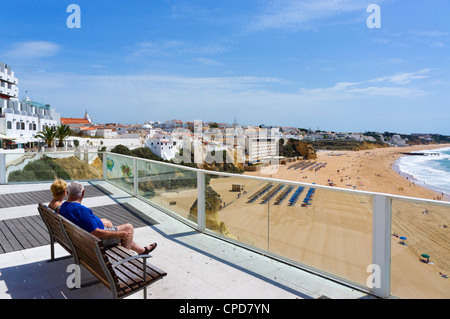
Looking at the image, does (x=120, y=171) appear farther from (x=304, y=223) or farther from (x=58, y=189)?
(x=304, y=223)

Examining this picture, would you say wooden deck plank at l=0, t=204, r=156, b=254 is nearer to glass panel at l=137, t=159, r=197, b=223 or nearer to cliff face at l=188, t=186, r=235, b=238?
glass panel at l=137, t=159, r=197, b=223

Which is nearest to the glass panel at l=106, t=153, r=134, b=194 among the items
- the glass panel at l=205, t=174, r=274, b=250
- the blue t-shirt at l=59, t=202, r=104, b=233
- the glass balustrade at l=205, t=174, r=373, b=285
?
the glass panel at l=205, t=174, r=274, b=250

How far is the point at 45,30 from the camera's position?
1839 centimetres

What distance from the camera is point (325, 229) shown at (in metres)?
3.41

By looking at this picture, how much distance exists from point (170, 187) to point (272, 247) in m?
2.97

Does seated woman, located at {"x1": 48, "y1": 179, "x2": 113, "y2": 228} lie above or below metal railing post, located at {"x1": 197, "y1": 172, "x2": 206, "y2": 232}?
above

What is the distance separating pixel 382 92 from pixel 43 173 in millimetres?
118431

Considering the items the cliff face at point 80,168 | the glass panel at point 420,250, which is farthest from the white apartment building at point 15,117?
the glass panel at point 420,250

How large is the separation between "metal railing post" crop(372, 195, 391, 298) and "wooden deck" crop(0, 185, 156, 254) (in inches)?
153

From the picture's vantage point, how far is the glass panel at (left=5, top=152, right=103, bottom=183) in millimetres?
9820

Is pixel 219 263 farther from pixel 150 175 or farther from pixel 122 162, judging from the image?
pixel 122 162

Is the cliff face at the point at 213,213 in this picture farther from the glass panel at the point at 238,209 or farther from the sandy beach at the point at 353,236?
the sandy beach at the point at 353,236
